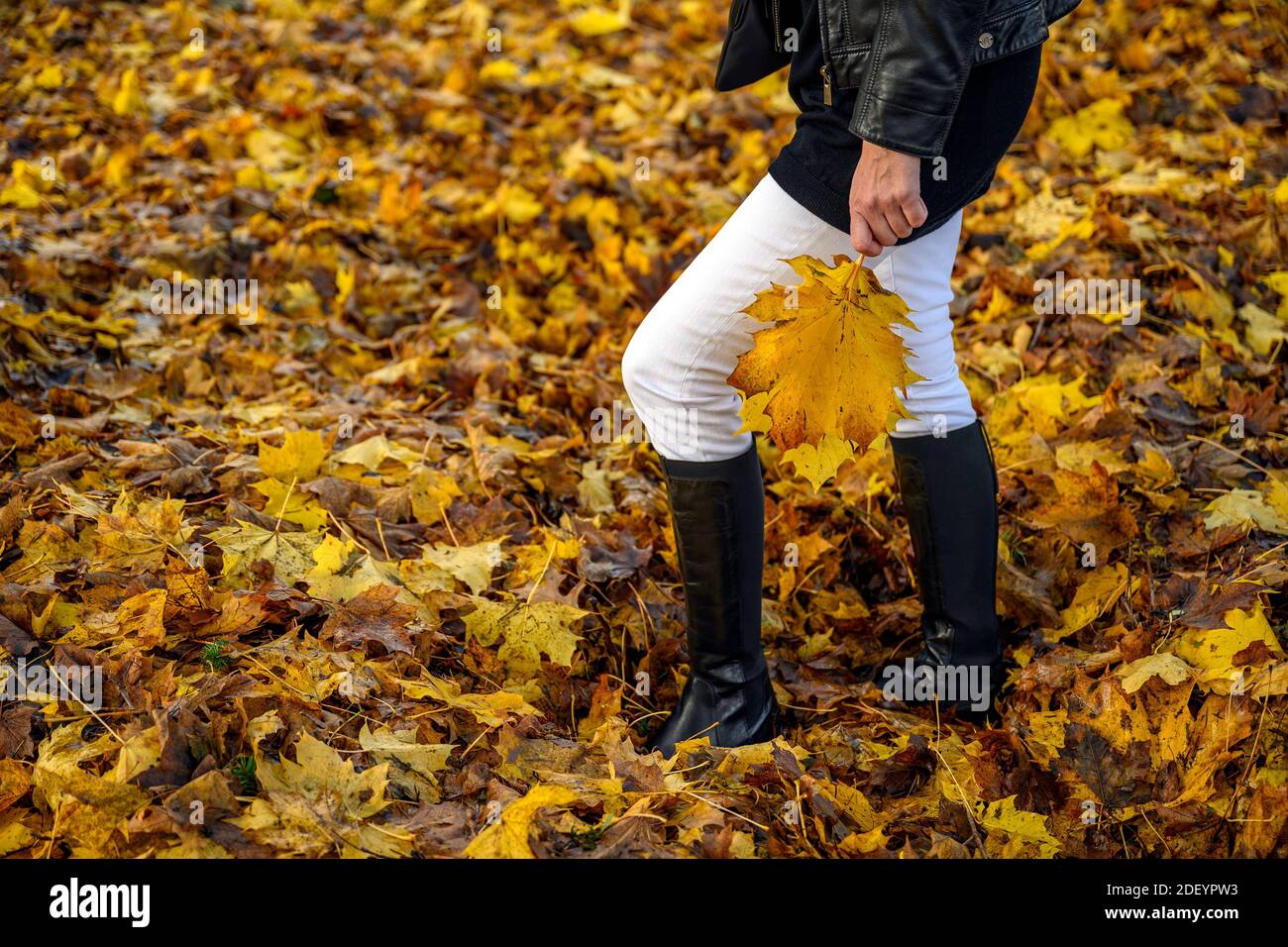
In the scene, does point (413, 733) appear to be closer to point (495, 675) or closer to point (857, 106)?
point (495, 675)

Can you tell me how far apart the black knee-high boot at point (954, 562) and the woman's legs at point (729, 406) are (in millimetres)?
32

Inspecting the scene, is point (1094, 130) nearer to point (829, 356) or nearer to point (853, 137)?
point (853, 137)

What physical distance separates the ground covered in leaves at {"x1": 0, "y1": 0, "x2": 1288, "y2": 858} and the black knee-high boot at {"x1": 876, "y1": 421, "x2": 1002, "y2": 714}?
0.08 meters

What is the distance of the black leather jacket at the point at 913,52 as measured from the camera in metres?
1.41

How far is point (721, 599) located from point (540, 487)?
776 millimetres

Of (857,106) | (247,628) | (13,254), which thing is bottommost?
(247,628)

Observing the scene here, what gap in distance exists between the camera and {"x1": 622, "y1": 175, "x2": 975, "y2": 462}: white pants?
162 cm

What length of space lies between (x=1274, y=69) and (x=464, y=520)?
3.78 m

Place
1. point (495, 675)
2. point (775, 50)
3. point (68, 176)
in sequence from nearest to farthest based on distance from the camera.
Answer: point (775, 50)
point (495, 675)
point (68, 176)
